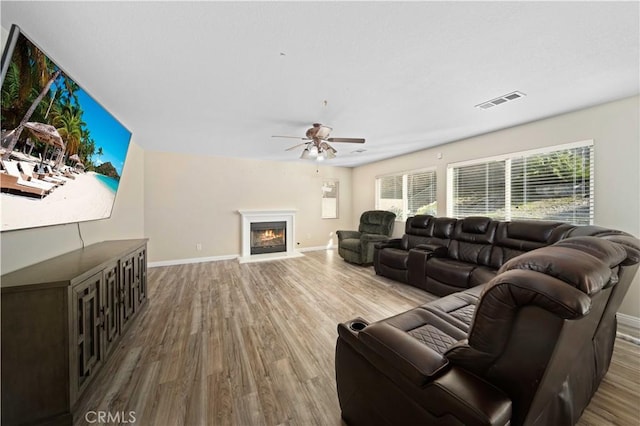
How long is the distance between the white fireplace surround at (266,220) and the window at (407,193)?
2423 mm

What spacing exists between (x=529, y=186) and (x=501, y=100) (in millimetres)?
1573

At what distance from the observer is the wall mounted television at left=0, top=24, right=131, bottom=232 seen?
131 centimetres

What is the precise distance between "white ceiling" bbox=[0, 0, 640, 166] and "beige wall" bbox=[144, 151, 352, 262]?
1.98 m

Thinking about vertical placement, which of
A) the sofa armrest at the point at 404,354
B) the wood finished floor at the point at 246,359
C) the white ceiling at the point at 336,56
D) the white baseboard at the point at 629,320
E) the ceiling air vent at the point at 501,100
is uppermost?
the ceiling air vent at the point at 501,100

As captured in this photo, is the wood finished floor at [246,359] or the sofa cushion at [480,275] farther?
the sofa cushion at [480,275]

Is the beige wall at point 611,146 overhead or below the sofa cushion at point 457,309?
overhead

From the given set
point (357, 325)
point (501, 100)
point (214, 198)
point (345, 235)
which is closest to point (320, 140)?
point (501, 100)

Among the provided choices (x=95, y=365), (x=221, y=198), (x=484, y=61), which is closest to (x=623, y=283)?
(x=484, y=61)

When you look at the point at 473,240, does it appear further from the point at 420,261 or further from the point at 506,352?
the point at 506,352

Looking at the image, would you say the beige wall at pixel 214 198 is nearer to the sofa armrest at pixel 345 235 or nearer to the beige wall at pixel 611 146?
the sofa armrest at pixel 345 235

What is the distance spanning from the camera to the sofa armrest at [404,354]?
0.94m

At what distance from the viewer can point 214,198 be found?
5.28m

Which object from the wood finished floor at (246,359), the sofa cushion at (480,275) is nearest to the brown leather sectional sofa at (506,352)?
the wood finished floor at (246,359)

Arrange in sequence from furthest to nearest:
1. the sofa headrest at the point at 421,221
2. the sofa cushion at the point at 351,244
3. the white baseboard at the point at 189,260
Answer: the sofa cushion at the point at 351,244
the white baseboard at the point at 189,260
the sofa headrest at the point at 421,221
